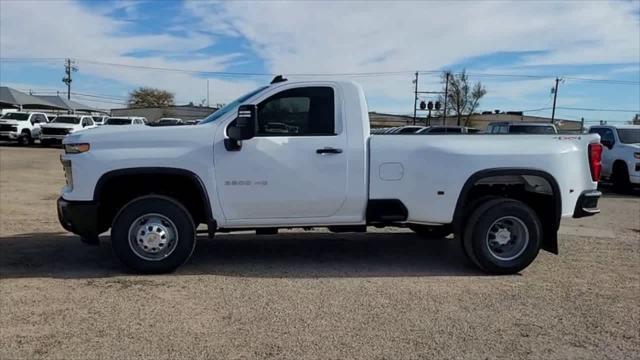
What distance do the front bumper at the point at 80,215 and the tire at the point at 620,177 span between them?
46.6ft

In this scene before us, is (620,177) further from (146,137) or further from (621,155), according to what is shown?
(146,137)

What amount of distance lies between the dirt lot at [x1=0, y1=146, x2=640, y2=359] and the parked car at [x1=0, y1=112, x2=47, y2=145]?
31.0m

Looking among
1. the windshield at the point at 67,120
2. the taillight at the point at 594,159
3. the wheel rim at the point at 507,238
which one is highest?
the taillight at the point at 594,159

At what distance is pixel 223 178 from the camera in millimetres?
6039

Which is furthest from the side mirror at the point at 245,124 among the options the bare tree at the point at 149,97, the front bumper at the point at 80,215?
the bare tree at the point at 149,97

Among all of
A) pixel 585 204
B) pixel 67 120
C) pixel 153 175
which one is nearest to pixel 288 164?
pixel 153 175

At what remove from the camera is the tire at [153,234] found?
599 cm

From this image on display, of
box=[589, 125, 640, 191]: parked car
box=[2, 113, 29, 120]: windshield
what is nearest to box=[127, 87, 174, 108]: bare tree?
box=[2, 113, 29, 120]: windshield

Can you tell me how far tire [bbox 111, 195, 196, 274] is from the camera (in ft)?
19.6

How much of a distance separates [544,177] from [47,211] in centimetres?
823

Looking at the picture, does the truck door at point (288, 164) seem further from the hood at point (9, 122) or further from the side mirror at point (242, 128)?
the hood at point (9, 122)

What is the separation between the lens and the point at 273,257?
696 cm

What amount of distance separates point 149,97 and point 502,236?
97831mm

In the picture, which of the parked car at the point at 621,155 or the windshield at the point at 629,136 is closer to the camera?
the parked car at the point at 621,155
